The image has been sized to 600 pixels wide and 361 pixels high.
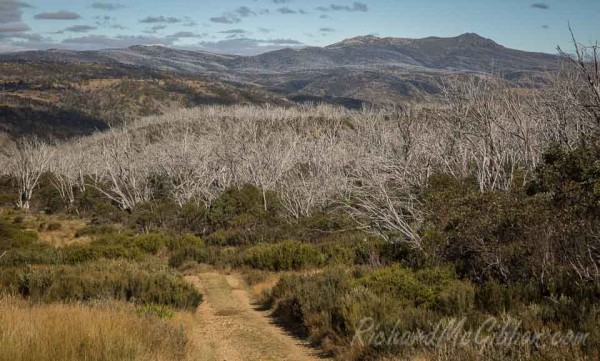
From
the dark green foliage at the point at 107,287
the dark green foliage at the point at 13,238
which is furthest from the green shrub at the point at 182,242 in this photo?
the dark green foliage at the point at 107,287

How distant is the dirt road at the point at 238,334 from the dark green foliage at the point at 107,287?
25.3 inches

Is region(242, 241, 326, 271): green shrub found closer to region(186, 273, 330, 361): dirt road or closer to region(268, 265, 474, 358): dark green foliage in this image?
region(186, 273, 330, 361): dirt road

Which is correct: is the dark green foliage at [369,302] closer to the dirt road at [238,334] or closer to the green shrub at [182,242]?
the dirt road at [238,334]

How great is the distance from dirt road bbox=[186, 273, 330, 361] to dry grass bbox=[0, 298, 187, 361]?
1070mm

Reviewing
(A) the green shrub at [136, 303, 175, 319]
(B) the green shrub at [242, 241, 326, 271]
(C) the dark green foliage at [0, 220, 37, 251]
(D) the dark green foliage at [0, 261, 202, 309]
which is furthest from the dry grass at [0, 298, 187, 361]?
(C) the dark green foliage at [0, 220, 37, 251]

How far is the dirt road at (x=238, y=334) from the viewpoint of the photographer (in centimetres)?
755

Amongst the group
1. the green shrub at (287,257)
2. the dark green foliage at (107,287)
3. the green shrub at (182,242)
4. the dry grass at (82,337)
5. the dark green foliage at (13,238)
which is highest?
the dry grass at (82,337)

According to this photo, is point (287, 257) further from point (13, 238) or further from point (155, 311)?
point (13, 238)

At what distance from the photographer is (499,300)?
7.36 meters

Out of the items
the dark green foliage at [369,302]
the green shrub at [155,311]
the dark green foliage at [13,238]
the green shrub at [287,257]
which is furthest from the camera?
the dark green foliage at [13,238]

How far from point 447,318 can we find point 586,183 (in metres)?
3.66

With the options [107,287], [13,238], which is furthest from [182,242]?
[107,287]

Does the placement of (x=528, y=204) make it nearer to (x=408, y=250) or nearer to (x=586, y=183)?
(x=586, y=183)

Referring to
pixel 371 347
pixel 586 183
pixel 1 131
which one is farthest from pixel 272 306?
pixel 1 131
